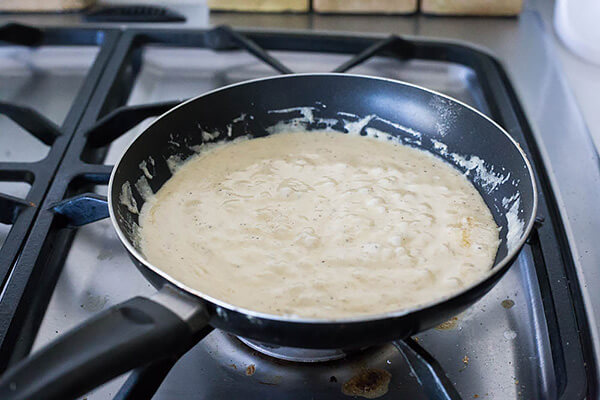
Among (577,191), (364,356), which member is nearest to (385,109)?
(577,191)

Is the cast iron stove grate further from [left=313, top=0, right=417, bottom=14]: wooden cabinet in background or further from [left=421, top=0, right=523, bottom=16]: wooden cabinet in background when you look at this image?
[left=421, top=0, right=523, bottom=16]: wooden cabinet in background

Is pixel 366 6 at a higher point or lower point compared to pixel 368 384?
higher

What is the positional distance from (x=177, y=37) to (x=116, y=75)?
18 cm

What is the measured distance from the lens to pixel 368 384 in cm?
62

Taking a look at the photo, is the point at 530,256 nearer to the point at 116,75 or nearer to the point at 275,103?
the point at 275,103

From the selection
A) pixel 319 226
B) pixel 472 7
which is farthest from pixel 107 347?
pixel 472 7

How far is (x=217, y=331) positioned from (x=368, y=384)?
177 millimetres

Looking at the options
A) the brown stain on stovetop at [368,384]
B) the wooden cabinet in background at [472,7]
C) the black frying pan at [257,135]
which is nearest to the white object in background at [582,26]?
the wooden cabinet in background at [472,7]

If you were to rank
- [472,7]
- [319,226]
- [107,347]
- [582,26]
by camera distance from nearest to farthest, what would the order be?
[107,347], [319,226], [582,26], [472,7]

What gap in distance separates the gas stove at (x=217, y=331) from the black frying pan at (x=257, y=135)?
0.18ft

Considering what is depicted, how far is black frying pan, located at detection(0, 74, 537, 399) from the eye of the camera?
1.50 feet

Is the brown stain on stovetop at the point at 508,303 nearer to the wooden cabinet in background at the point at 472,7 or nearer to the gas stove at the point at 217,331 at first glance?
the gas stove at the point at 217,331

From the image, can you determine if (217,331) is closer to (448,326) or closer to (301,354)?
(301,354)

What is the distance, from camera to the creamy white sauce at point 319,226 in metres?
0.67
